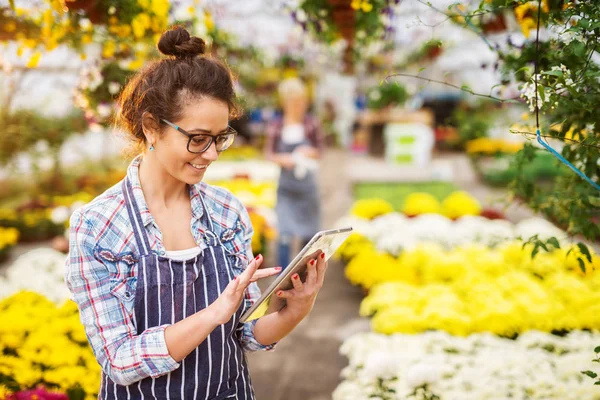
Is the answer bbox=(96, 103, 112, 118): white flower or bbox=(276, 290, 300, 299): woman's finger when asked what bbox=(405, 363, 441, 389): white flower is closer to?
bbox=(276, 290, 300, 299): woman's finger

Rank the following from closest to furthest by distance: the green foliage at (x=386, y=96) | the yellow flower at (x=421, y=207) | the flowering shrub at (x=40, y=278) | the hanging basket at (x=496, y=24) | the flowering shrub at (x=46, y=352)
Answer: the flowering shrub at (x=46, y=352) → the hanging basket at (x=496, y=24) → the flowering shrub at (x=40, y=278) → the yellow flower at (x=421, y=207) → the green foliage at (x=386, y=96)

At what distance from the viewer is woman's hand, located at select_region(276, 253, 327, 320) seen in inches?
55.3

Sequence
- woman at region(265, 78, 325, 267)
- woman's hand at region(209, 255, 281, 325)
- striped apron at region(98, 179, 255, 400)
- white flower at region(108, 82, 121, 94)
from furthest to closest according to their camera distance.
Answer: woman at region(265, 78, 325, 267) < white flower at region(108, 82, 121, 94) < striped apron at region(98, 179, 255, 400) < woman's hand at region(209, 255, 281, 325)

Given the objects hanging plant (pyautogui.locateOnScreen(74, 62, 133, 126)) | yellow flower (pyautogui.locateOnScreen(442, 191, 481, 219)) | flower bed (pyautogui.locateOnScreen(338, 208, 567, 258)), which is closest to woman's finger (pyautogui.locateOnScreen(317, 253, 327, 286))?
hanging plant (pyautogui.locateOnScreen(74, 62, 133, 126))

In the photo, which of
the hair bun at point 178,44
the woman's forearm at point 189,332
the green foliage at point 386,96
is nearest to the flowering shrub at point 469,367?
the woman's forearm at point 189,332

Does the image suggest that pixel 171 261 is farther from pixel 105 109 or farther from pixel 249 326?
pixel 105 109

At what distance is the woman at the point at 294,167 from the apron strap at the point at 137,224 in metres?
3.29

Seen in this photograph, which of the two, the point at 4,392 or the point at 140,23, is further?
the point at 140,23

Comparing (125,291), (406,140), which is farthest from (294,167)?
(406,140)

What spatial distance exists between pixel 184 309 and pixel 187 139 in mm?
405

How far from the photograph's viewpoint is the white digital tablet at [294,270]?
1.30m

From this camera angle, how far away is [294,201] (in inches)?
186

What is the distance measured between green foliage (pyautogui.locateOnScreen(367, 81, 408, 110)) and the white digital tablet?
10672 millimetres

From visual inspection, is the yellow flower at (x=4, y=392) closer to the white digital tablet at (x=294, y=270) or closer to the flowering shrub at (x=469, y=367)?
the white digital tablet at (x=294, y=270)
